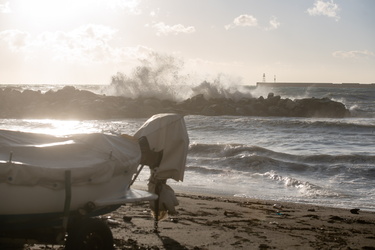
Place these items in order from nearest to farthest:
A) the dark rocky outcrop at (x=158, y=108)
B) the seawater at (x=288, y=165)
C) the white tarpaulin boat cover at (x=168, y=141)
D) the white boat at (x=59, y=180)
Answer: the white boat at (x=59, y=180), the white tarpaulin boat cover at (x=168, y=141), the seawater at (x=288, y=165), the dark rocky outcrop at (x=158, y=108)

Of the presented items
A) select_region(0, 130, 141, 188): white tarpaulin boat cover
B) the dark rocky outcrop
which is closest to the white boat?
select_region(0, 130, 141, 188): white tarpaulin boat cover

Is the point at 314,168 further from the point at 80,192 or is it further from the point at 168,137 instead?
the point at 80,192

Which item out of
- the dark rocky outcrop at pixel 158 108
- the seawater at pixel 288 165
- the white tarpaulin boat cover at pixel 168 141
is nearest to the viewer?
the white tarpaulin boat cover at pixel 168 141

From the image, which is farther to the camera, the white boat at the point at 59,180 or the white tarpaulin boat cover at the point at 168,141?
the white tarpaulin boat cover at the point at 168,141

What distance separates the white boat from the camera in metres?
4.89

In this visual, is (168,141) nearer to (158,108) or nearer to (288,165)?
(288,165)

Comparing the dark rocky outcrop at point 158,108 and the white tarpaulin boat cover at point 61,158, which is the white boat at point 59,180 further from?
the dark rocky outcrop at point 158,108

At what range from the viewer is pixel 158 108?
36594 millimetres

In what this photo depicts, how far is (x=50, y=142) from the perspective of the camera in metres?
5.77

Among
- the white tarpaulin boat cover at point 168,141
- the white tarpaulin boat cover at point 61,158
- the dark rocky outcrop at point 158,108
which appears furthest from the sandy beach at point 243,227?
the dark rocky outcrop at point 158,108

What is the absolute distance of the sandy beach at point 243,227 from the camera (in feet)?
22.3

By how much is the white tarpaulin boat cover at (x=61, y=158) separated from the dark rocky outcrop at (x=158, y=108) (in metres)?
28.3

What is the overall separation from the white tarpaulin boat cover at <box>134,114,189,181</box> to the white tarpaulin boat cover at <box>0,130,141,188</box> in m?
0.51

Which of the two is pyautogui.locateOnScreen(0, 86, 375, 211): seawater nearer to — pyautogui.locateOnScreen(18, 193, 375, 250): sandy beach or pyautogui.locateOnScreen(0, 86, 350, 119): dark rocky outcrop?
pyautogui.locateOnScreen(18, 193, 375, 250): sandy beach
